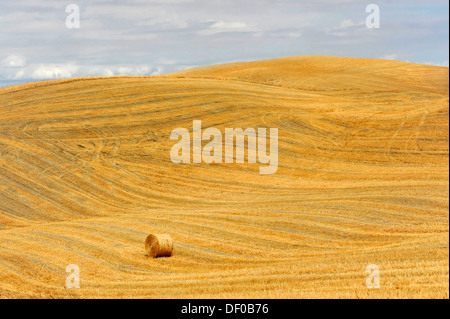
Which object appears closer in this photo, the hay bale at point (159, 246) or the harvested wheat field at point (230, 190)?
the harvested wheat field at point (230, 190)

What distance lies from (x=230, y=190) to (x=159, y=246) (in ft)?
33.5

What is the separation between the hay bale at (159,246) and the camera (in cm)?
1733

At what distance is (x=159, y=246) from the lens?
56.7ft

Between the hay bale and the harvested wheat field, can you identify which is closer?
the harvested wheat field

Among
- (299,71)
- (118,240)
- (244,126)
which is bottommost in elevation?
(118,240)

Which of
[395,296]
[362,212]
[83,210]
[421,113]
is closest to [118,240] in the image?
[83,210]

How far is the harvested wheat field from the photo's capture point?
14.3m

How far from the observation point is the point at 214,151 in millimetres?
31375

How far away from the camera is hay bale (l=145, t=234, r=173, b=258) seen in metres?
17.3

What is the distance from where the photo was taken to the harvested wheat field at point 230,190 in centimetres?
1434

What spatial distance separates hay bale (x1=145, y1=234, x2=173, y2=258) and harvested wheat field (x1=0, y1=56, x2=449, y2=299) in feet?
1.59

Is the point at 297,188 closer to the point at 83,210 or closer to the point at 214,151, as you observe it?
the point at 214,151

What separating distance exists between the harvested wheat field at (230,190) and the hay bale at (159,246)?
1.59ft

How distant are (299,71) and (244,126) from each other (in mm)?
18014
